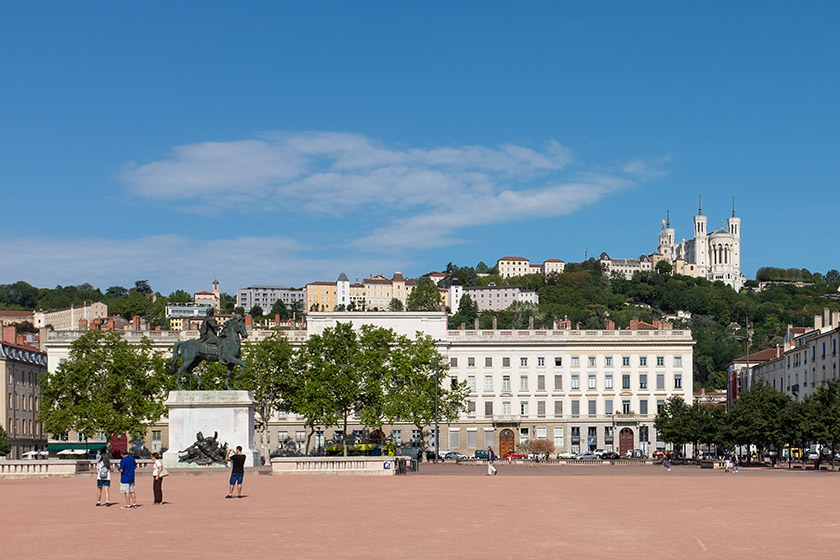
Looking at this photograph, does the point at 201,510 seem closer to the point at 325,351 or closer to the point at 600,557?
the point at 600,557

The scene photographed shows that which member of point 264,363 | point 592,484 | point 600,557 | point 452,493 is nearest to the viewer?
point 600,557

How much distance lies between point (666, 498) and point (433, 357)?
6538cm

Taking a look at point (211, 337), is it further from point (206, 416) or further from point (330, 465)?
point (330, 465)

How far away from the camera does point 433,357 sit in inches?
3917

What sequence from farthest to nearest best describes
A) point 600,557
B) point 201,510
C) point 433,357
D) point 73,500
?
1. point 433,357
2. point 73,500
3. point 201,510
4. point 600,557

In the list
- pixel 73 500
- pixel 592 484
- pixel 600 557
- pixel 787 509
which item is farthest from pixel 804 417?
pixel 600 557

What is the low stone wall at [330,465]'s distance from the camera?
5028 cm

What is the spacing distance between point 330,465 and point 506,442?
65.5m

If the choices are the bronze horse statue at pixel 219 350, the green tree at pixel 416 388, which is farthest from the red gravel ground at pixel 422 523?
the green tree at pixel 416 388

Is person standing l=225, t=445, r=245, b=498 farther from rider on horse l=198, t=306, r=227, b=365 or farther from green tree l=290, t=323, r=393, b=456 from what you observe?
green tree l=290, t=323, r=393, b=456

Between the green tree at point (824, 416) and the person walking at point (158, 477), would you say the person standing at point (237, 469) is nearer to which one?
the person walking at point (158, 477)

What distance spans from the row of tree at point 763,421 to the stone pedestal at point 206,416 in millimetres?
38074

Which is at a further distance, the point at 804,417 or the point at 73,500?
the point at 804,417

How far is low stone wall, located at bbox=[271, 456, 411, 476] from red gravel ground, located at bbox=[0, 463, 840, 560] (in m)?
9.56
